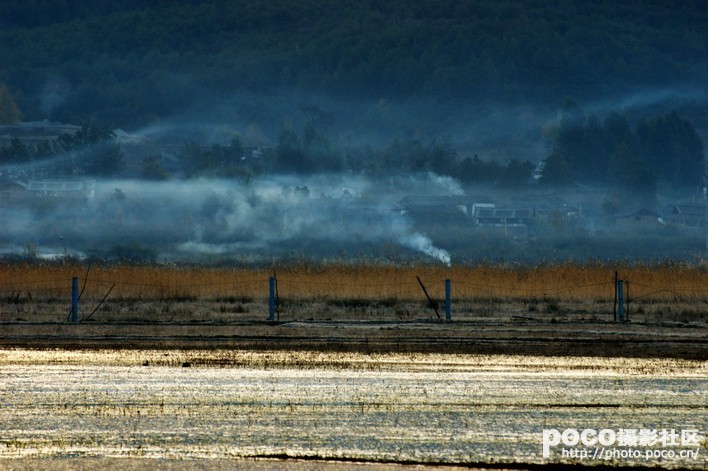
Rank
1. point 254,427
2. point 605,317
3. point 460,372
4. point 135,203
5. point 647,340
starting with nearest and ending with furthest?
1. point 254,427
2. point 460,372
3. point 647,340
4. point 605,317
5. point 135,203

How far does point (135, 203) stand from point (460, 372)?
290 ft

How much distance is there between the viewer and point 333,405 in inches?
746

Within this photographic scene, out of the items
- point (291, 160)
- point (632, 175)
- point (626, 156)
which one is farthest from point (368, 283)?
point (626, 156)

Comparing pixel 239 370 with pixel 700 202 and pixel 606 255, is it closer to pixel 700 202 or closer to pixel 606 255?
pixel 606 255

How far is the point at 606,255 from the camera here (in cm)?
10031

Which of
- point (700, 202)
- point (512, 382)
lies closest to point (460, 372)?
point (512, 382)

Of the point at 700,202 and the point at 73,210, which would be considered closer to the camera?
the point at 73,210

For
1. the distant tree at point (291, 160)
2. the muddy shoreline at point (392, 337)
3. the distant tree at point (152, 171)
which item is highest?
the distant tree at point (291, 160)

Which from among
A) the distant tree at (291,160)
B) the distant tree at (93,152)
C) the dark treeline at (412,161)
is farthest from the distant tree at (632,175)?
the distant tree at (93,152)

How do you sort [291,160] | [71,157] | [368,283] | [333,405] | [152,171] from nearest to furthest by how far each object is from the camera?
[333,405], [368,283], [152,171], [71,157], [291,160]

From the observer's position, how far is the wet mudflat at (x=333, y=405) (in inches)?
607

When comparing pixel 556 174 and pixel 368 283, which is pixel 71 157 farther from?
pixel 368 283

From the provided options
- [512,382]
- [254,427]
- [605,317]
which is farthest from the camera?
[605,317]

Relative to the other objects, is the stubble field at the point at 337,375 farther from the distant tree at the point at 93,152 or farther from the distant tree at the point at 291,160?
the distant tree at the point at 291,160
